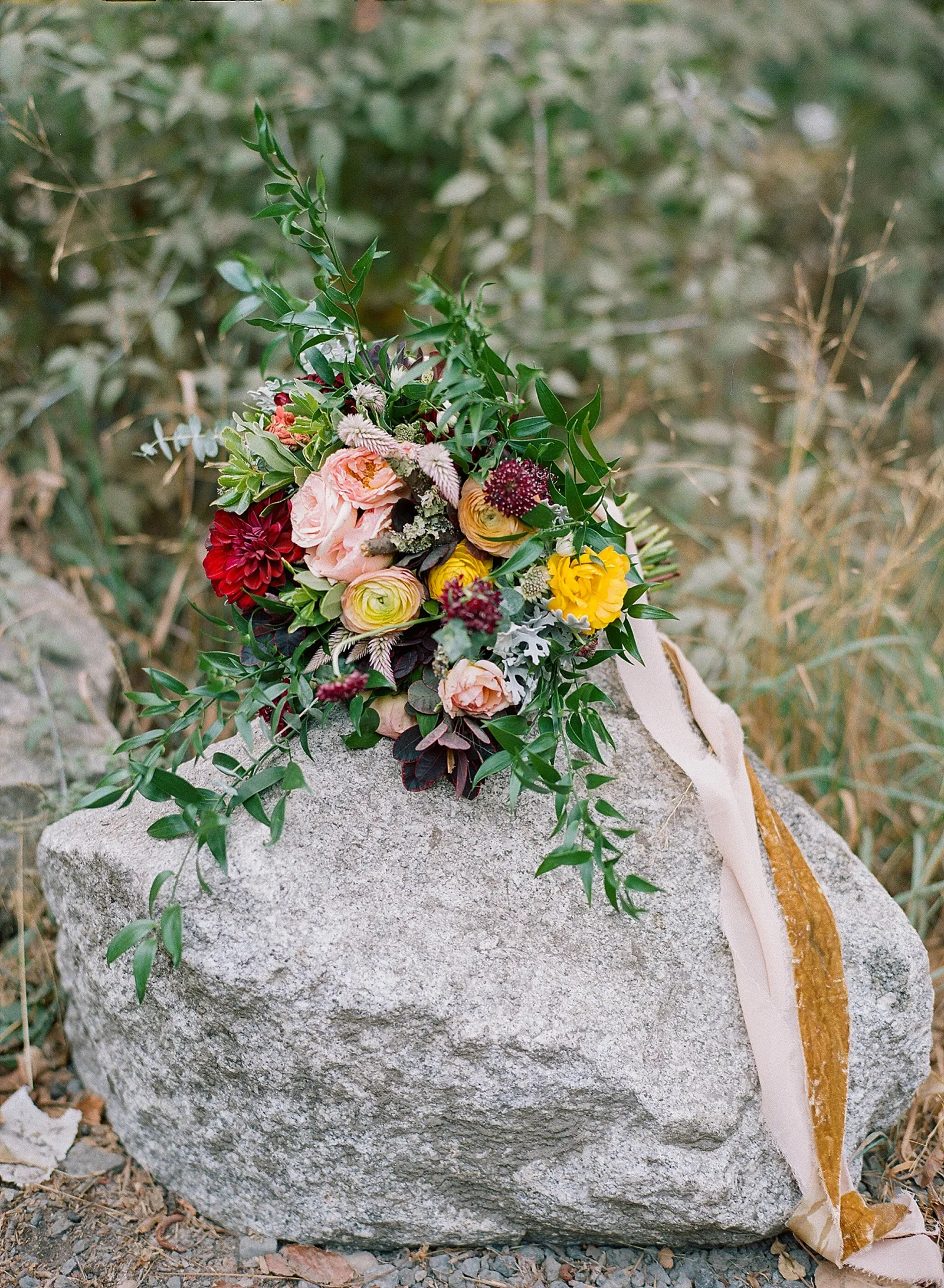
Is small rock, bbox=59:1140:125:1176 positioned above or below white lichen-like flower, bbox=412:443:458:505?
below

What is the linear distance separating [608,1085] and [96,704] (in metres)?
1.36

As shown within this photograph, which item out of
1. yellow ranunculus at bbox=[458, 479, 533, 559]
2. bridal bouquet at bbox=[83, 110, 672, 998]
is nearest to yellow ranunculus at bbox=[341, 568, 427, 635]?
bridal bouquet at bbox=[83, 110, 672, 998]

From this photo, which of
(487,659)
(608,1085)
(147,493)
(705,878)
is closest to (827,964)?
(705,878)

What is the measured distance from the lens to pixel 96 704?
209 cm

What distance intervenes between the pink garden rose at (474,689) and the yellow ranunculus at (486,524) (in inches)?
6.5

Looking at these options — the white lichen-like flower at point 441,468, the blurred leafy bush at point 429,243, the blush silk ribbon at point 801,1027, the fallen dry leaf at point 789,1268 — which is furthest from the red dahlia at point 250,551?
the fallen dry leaf at point 789,1268

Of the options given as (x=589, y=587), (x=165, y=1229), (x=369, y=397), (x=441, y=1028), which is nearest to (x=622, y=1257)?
(x=441, y=1028)

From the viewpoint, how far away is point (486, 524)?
51.4 inches

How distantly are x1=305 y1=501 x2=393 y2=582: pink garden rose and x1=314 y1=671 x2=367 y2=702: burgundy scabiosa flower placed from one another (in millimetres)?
159

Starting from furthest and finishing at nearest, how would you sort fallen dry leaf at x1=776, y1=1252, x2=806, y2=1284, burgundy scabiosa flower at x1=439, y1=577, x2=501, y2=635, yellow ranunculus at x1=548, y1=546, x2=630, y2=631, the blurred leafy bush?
1. the blurred leafy bush
2. fallen dry leaf at x1=776, y1=1252, x2=806, y2=1284
3. yellow ranunculus at x1=548, y1=546, x2=630, y2=631
4. burgundy scabiosa flower at x1=439, y1=577, x2=501, y2=635

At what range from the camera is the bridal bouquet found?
1.24 m

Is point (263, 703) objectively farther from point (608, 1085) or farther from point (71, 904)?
point (608, 1085)

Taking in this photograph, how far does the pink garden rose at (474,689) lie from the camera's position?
49.6 inches

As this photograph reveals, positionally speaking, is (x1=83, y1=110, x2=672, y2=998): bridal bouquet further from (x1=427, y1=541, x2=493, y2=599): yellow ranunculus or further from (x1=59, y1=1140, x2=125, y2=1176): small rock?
(x1=59, y1=1140, x2=125, y2=1176): small rock
